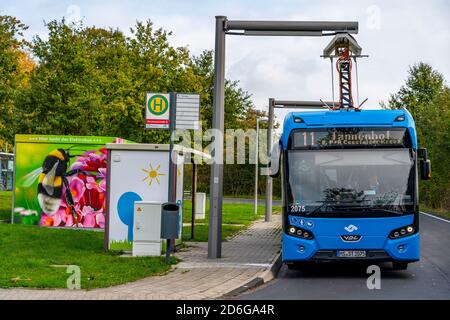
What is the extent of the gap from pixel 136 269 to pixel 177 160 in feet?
12.4

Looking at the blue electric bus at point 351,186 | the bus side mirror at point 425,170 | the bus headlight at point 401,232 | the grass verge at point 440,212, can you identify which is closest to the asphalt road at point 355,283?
the blue electric bus at point 351,186

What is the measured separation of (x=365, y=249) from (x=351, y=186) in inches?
46.5

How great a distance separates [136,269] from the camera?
42.3ft

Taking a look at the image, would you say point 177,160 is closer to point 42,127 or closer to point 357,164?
point 357,164

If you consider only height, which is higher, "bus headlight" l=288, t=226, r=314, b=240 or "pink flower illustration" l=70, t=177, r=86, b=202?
"pink flower illustration" l=70, t=177, r=86, b=202

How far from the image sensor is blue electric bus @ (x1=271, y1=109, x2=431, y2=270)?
13008mm

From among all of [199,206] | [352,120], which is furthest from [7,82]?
[352,120]

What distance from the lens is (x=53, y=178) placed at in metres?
22.6

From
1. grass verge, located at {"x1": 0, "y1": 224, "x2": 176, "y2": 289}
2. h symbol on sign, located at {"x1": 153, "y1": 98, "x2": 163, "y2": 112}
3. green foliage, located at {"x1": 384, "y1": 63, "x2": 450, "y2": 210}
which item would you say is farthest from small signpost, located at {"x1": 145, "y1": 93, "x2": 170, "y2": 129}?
green foliage, located at {"x1": 384, "y1": 63, "x2": 450, "y2": 210}

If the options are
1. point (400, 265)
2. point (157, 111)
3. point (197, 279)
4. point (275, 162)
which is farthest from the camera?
point (157, 111)

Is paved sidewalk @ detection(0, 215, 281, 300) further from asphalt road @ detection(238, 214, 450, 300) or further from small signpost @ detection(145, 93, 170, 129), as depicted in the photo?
small signpost @ detection(145, 93, 170, 129)

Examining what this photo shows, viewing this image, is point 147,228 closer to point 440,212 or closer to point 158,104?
point 158,104

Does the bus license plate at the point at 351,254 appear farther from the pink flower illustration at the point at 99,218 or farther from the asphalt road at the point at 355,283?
the pink flower illustration at the point at 99,218
